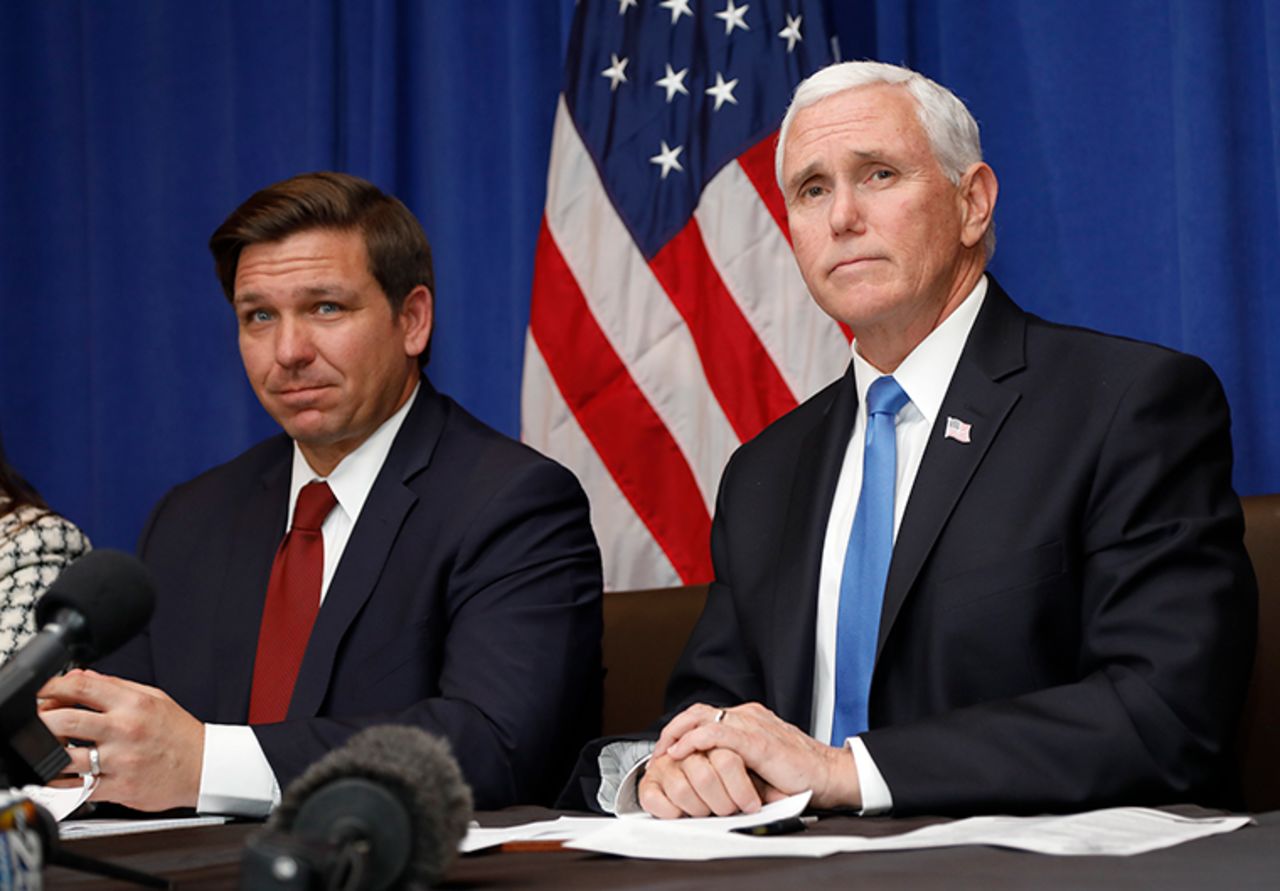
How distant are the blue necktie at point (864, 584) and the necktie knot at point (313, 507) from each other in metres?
1.03

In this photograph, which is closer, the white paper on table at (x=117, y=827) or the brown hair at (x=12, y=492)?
the white paper on table at (x=117, y=827)

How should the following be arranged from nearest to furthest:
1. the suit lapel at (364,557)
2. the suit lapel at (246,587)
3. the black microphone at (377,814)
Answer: the black microphone at (377,814) < the suit lapel at (364,557) < the suit lapel at (246,587)

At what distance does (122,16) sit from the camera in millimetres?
4512

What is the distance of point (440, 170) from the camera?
13.1 ft

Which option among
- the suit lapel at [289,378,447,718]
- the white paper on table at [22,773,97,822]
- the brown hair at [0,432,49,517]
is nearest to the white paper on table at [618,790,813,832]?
the white paper on table at [22,773,97,822]

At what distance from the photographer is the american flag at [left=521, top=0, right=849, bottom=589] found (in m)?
3.29

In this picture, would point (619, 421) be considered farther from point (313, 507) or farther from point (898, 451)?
point (898, 451)

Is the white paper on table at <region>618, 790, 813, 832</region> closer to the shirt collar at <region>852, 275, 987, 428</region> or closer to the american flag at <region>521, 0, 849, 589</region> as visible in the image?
the shirt collar at <region>852, 275, 987, 428</region>

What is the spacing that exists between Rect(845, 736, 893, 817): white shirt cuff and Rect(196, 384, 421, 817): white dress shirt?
877 mm

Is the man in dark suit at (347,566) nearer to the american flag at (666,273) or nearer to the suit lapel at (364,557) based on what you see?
the suit lapel at (364,557)

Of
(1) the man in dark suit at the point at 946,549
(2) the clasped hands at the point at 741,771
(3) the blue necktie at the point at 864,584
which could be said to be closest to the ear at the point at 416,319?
(1) the man in dark suit at the point at 946,549

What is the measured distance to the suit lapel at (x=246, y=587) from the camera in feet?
8.93

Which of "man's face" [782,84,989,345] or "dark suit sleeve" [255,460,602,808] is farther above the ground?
"man's face" [782,84,989,345]

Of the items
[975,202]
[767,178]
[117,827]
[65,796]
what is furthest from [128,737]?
[767,178]
